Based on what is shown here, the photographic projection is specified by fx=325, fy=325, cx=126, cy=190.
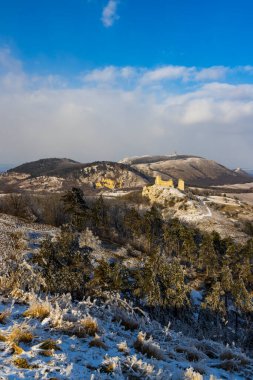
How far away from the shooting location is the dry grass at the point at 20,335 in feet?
22.7

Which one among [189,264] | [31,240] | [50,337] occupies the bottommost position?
[189,264]

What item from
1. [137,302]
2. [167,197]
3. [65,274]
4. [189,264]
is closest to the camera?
[65,274]

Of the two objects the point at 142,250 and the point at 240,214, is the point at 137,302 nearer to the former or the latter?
the point at 142,250

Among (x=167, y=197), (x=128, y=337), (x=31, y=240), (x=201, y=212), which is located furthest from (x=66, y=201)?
(x=167, y=197)

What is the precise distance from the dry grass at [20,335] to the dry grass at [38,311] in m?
1.39

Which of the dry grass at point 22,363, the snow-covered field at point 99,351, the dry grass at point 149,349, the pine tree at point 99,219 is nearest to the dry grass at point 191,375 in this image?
the snow-covered field at point 99,351

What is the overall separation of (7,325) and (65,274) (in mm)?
20353

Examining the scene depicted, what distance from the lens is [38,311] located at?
8828 mm

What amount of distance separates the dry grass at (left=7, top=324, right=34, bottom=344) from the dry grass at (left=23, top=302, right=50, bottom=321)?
1.39m

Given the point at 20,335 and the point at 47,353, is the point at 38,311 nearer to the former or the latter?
the point at 20,335

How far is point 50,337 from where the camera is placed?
762 centimetres

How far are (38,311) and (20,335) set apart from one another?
179 cm

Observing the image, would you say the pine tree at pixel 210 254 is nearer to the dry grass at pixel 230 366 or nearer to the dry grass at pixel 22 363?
the dry grass at pixel 230 366

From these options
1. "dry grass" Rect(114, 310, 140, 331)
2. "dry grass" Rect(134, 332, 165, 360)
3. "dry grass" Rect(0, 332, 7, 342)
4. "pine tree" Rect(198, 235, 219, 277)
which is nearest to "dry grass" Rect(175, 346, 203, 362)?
"dry grass" Rect(134, 332, 165, 360)
